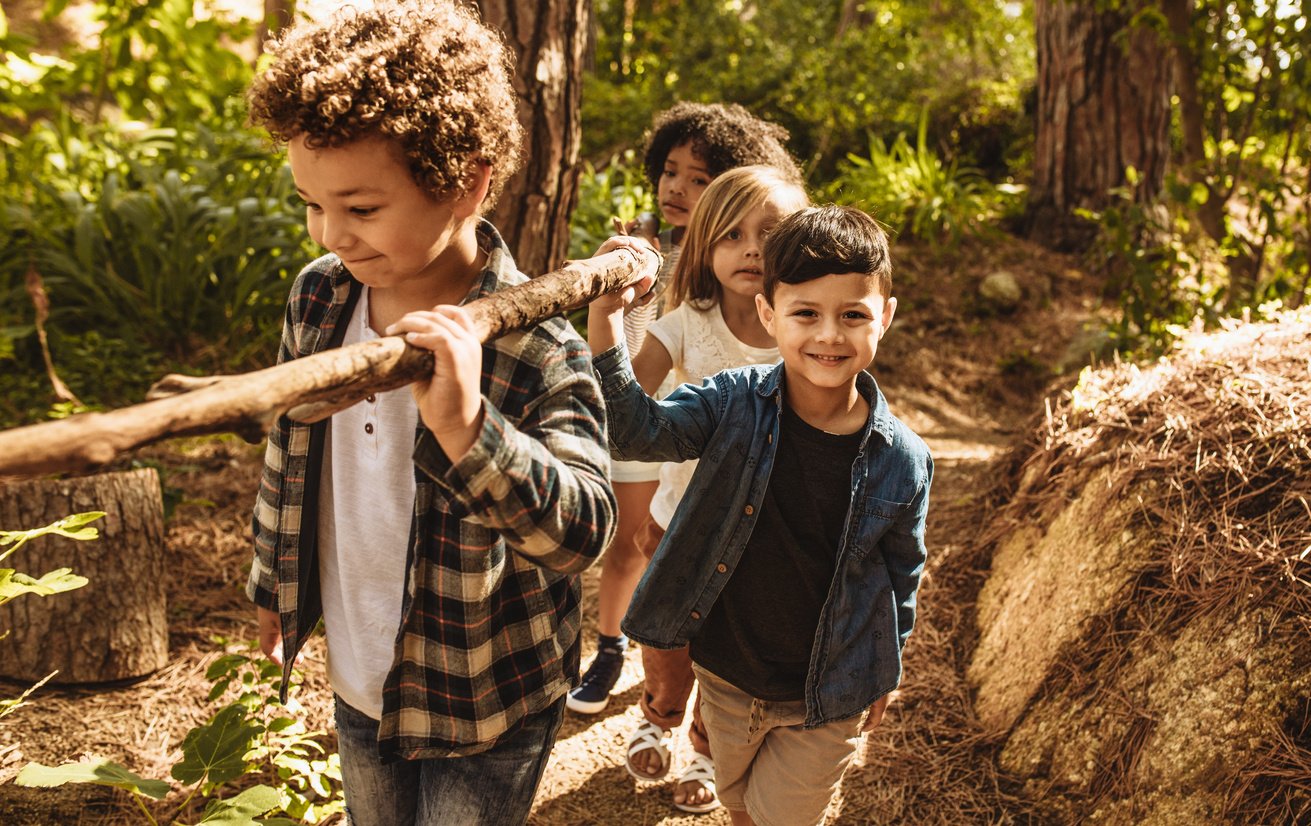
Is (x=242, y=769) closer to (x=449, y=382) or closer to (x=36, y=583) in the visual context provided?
(x=36, y=583)

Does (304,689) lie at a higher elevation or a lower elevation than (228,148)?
lower

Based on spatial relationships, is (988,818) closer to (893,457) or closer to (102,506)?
(893,457)

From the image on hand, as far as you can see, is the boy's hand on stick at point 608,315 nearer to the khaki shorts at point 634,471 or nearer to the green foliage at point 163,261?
the khaki shorts at point 634,471

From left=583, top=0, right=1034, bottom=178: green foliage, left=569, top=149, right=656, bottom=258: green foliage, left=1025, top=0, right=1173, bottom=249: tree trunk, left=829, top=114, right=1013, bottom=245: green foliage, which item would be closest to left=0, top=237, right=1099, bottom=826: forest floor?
left=569, top=149, right=656, bottom=258: green foliage

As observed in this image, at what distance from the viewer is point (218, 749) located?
204cm

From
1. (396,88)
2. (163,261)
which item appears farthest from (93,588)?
(163,261)

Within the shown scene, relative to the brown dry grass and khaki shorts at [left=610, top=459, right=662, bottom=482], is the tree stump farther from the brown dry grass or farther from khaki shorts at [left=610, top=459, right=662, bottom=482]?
the brown dry grass

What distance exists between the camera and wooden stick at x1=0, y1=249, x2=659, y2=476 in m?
0.95

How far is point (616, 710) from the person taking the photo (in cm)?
319

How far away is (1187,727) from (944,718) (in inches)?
32.4

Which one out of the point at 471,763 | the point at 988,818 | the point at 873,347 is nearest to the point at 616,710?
the point at 988,818

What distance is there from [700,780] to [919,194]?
5.66m

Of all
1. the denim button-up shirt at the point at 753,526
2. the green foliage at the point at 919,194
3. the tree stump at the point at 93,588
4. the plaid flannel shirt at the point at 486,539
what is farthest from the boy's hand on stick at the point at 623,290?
the green foliage at the point at 919,194

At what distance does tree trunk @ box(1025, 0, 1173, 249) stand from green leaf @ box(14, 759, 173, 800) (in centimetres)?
691
